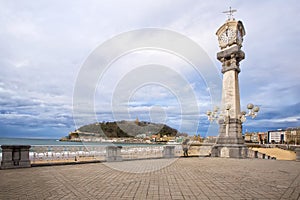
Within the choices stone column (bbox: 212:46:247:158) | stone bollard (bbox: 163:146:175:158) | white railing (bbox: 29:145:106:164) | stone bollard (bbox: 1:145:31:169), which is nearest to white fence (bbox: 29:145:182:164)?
white railing (bbox: 29:145:106:164)

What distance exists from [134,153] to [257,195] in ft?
46.0

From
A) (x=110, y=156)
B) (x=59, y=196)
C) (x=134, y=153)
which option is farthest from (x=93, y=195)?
(x=134, y=153)

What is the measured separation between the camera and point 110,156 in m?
14.5

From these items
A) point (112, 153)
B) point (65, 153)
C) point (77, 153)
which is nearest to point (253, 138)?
point (77, 153)

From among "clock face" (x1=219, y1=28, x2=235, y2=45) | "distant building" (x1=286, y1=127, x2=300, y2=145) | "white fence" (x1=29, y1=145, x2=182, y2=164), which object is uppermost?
"clock face" (x1=219, y1=28, x2=235, y2=45)

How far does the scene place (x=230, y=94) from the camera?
63.5ft

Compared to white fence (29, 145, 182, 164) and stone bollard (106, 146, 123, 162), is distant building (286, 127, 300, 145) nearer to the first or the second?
white fence (29, 145, 182, 164)

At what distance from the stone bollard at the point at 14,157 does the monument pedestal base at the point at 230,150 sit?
1504 cm

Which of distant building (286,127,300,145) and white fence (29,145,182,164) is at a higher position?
white fence (29,145,182,164)

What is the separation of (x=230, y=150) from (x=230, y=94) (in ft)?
16.6

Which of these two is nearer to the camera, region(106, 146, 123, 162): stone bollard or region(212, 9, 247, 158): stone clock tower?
region(106, 146, 123, 162): stone bollard

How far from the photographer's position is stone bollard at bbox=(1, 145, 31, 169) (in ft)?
34.1

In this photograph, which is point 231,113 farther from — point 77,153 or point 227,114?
point 77,153

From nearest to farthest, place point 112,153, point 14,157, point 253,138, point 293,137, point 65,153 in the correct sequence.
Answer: point 14,157 < point 112,153 < point 65,153 < point 253,138 < point 293,137
